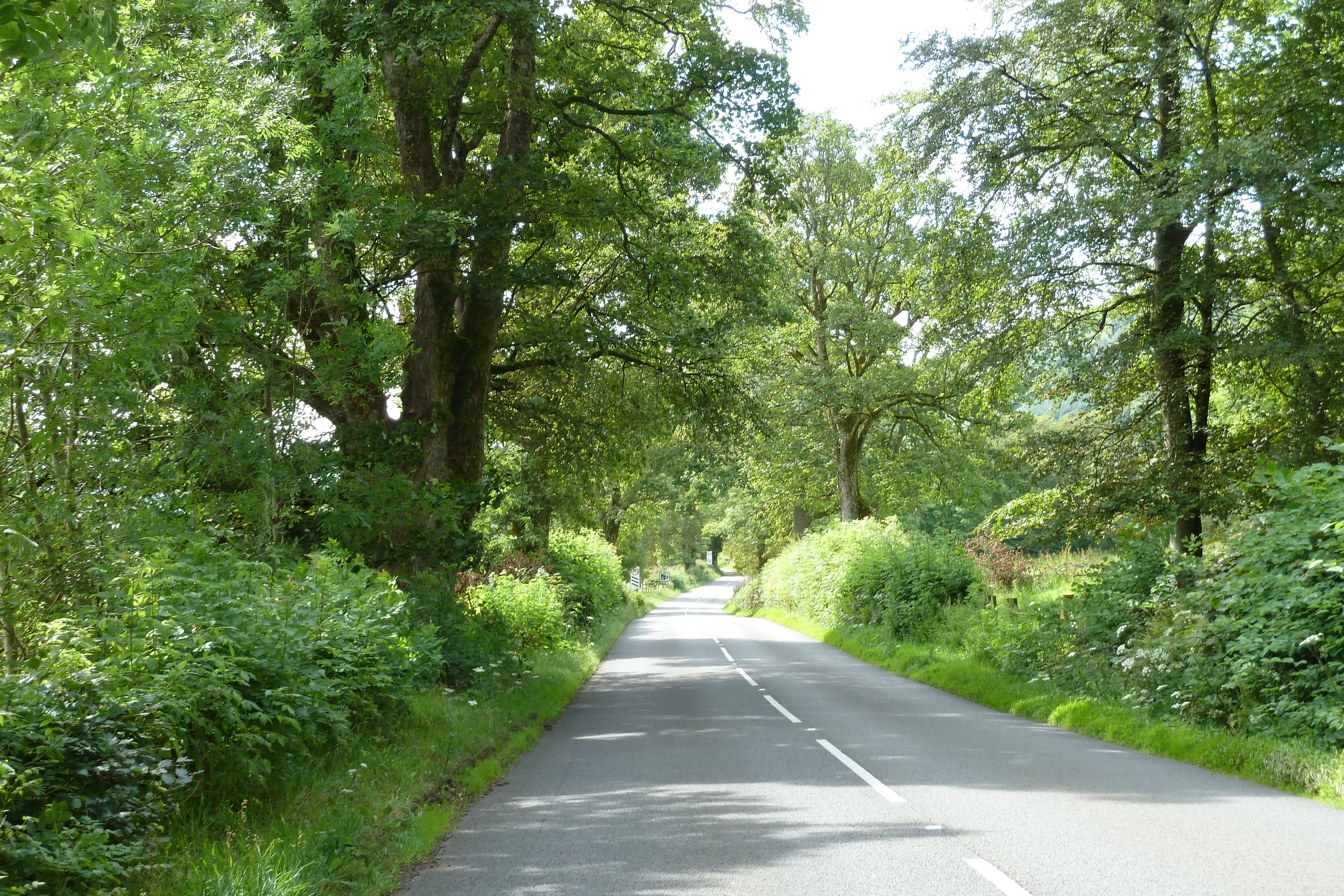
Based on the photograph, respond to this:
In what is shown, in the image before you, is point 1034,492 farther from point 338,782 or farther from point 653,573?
point 653,573

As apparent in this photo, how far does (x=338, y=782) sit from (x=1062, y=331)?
14091 millimetres

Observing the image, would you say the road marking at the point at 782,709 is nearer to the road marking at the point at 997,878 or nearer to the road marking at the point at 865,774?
the road marking at the point at 865,774

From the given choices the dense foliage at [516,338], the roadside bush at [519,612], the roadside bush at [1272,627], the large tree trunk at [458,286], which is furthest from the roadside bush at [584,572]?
the roadside bush at [1272,627]

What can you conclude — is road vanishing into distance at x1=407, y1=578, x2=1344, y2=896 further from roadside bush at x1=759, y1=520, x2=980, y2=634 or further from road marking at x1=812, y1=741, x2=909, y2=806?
roadside bush at x1=759, y1=520, x2=980, y2=634

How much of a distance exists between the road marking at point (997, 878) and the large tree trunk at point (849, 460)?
2867cm

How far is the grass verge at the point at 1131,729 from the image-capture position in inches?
315

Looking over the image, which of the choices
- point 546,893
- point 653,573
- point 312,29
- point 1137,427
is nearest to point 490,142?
point 312,29

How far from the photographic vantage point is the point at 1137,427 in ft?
52.9

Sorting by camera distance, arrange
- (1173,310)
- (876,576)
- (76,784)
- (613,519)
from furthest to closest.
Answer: (613,519) → (876,576) → (1173,310) → (76,784)

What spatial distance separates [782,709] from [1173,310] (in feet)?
28.8

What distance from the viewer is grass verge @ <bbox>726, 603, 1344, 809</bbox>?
26.2ft

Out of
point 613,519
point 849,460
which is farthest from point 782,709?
point 613,519

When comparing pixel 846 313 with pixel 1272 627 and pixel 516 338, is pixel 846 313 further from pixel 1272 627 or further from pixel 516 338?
pixel 1272 627

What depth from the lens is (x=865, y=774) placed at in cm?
877
